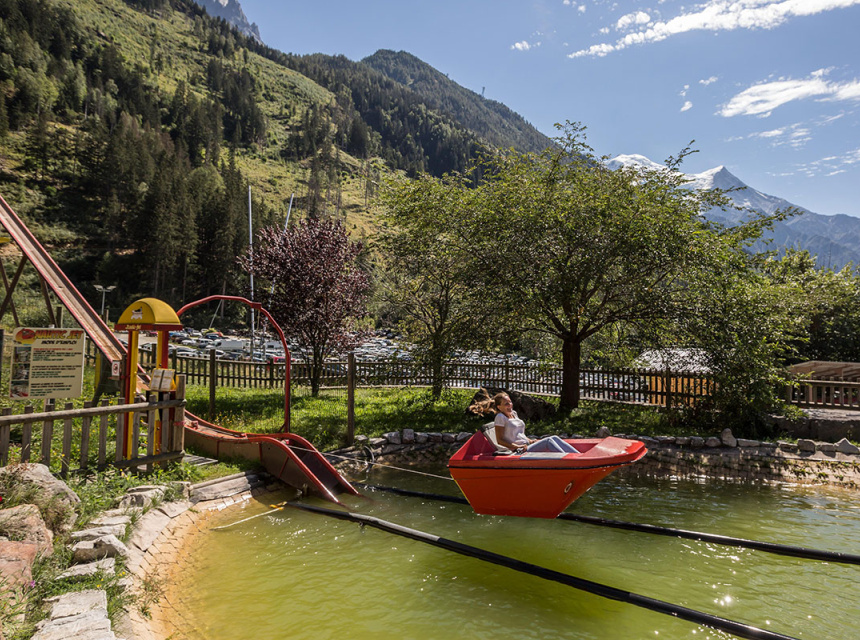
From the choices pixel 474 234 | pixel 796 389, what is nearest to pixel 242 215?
pixel 474 234

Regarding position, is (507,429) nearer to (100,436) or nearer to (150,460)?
(150,460)

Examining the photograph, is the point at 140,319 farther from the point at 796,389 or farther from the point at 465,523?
the point at 796,389

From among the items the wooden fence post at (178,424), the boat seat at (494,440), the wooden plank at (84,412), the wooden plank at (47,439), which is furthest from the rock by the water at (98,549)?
the boat seat at (494,440)

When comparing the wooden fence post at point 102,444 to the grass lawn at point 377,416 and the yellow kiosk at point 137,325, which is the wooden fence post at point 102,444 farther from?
the grass lawn at point 377,416

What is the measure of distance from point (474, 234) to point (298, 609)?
392 inches

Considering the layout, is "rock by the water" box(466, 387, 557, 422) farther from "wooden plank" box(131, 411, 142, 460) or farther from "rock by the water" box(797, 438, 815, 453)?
"wooden plank" box(131, 411, 142, 460)

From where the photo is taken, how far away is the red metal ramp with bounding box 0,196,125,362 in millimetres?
10070

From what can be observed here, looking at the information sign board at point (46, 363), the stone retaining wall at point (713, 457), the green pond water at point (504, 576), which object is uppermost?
the information sign board at point (46, 363)

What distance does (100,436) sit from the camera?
7148 mm

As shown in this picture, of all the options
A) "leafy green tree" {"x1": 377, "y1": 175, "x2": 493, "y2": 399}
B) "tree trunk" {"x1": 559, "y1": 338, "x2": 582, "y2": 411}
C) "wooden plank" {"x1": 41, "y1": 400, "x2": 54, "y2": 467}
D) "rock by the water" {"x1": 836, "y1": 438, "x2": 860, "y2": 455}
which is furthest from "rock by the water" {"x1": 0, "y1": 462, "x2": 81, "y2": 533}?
"rock by the water" {"x1": 836, "y1": 438, "x2": 860, "y2": 455}

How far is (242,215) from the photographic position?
6644 centimetres

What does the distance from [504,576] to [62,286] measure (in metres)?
11.0

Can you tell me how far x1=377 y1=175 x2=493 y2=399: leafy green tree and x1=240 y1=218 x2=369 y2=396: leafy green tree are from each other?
1521 millimetres

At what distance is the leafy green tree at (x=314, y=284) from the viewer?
596 inches
